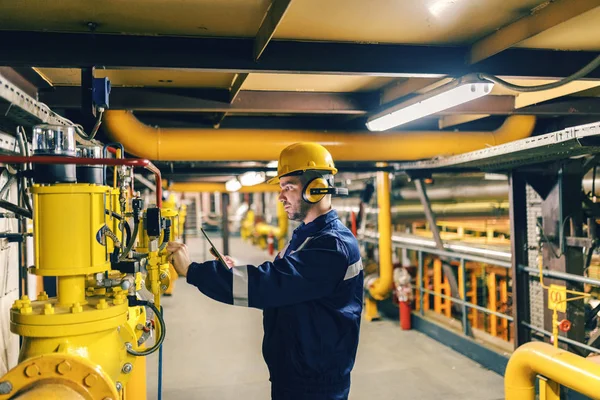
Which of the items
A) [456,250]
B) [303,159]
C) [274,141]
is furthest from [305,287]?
[456,250]

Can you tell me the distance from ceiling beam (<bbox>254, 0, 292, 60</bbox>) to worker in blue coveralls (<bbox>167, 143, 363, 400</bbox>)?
52 cm

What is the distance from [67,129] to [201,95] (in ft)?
6.53

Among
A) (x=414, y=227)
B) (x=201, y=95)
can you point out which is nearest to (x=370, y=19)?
(x=201, y=95)

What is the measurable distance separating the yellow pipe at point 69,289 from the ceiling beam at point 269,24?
4.14 feet

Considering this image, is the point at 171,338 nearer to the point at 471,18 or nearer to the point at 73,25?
the point at 73,25

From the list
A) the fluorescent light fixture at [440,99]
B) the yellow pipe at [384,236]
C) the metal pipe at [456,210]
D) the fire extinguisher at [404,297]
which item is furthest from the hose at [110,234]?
the metal pipe at [456,210]

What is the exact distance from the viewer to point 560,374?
7.06 ft

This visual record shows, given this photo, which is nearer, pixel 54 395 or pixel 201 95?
pixel 54 395

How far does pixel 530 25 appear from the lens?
2.27 m

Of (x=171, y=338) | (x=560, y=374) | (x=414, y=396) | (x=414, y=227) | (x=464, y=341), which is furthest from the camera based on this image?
(x=414, y=227)

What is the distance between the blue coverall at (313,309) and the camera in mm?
1901

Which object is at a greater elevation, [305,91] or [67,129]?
[305,91]

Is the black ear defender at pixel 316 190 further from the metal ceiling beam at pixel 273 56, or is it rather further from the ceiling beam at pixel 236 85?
the ceiling beam at pixel 236 85

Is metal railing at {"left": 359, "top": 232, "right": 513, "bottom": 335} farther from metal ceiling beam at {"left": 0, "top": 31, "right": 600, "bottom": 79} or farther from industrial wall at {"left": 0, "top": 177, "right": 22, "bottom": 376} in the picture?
industrial wall at {"left": 0, "top": 177, "right": 22, "bottom": 376}
